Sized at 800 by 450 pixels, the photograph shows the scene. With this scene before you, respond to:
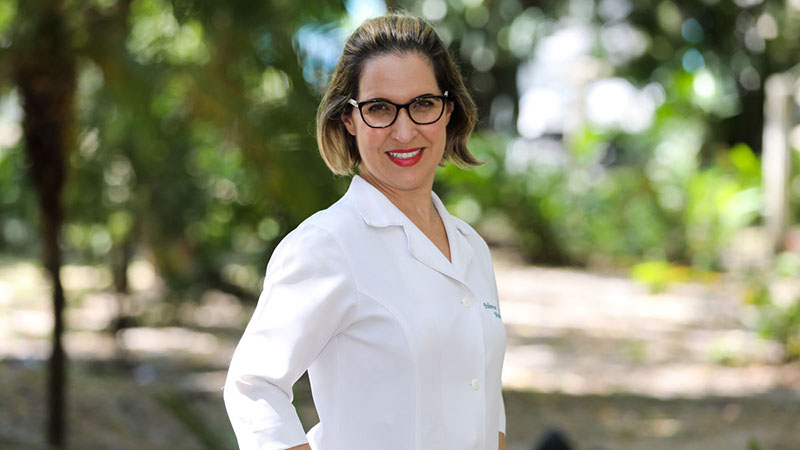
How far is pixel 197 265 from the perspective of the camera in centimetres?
965

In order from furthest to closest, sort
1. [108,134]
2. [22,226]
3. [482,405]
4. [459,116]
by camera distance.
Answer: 1. [22,226]
2. [108,134]
3. [459,116]
4. [482,405]

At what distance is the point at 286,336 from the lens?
56.7 inches

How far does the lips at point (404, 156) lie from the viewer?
162 centimetres

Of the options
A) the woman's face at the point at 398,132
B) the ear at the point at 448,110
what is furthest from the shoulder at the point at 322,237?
the ear at the point at 448,110

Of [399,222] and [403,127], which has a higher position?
[403,127]

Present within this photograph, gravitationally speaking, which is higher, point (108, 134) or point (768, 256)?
point (108, 134)

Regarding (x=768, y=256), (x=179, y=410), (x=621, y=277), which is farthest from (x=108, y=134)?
(x=621, y=277)

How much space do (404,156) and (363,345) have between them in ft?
1.13

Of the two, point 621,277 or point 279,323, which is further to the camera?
point 621,277

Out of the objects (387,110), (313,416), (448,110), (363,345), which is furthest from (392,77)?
(313,416)

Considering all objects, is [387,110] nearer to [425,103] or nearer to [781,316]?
[425,103]

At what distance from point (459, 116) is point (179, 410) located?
2750 mm

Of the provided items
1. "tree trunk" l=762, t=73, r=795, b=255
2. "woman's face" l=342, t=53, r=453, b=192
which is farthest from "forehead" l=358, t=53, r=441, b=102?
"tree trunk" l=762, t=73, r=795, b=255

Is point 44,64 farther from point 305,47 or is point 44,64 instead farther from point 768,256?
point 768,256
